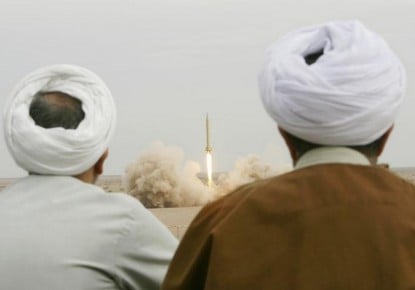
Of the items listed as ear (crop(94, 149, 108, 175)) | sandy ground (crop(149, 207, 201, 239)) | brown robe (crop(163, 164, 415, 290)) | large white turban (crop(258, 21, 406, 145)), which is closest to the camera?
brown robe (crop(163, 164, 415, 290))

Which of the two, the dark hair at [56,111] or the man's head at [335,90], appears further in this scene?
the dark hair at [56,111]

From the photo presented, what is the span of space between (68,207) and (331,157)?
46.0 inches

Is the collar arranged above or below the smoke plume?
above

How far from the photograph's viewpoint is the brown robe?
2754 mm

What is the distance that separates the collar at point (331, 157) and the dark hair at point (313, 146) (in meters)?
Result: 0.02

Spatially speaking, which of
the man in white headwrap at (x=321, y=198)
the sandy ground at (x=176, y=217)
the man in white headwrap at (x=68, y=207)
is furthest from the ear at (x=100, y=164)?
the sandy ground at (x=176, y=217)

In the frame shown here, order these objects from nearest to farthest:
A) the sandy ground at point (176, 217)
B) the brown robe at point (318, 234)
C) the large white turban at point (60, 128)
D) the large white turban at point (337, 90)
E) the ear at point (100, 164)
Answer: the brown robe at point (318, 234) → the large white turban at point (337, 90) → the large white turban at point (60, 128) → the ear at point (100, 164) → the sandy ground at point (176, 217)

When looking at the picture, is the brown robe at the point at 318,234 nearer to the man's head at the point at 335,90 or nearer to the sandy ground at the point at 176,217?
the man's head at the point at 335,90

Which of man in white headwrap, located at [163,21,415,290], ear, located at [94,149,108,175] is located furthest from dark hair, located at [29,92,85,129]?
man in white headwrap, located at [163,21,415,290]

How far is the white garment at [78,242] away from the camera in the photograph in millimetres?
3441

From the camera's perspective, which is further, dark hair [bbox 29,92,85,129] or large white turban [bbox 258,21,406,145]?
dark hair [bbox 29,92,85,129]

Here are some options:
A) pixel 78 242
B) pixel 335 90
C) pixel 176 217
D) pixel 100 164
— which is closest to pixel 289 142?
pixel 335 90

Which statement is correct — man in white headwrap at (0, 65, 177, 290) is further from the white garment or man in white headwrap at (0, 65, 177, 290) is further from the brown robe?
the brown robe

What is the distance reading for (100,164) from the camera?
384 centimetres
